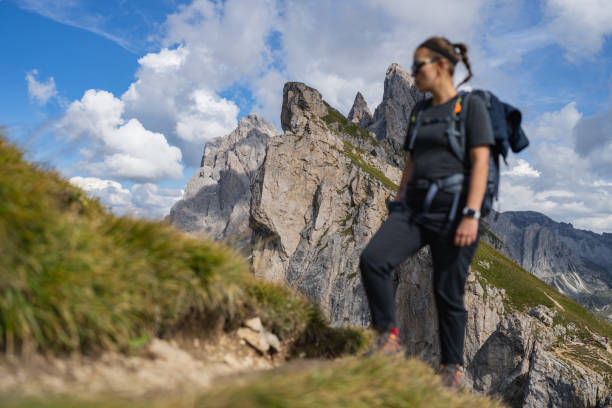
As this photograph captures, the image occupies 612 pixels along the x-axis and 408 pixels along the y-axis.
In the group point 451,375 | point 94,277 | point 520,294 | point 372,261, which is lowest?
point 520,294

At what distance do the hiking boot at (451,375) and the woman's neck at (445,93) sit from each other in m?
3.32

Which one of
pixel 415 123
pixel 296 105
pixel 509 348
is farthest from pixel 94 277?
pixel 296 105

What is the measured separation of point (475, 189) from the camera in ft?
12.8

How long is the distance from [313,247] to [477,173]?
75.7 metres

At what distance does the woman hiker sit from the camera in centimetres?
397

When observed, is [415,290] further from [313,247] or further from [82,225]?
[82,225]

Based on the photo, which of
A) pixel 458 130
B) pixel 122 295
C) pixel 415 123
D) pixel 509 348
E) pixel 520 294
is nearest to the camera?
pixel 122 295

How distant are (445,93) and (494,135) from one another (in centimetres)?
83

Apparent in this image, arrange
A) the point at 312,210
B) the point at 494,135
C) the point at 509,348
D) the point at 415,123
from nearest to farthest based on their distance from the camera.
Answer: the point at 494,135 → the point at 415,123 → the point at 509,348 → the point at 312,210

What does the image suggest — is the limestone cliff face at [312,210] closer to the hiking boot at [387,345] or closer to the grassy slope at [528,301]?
the grassy slope at [528,301]

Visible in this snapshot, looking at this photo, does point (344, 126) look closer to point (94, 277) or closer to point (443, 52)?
point (443, 52)

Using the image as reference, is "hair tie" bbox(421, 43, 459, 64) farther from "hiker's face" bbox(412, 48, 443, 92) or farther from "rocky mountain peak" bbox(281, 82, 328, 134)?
"rocky mountain peak" bbox(281, 82, 328, 134)

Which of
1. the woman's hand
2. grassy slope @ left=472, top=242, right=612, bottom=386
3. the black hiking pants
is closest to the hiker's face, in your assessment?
the black hiking pants

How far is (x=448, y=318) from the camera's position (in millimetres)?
4359
